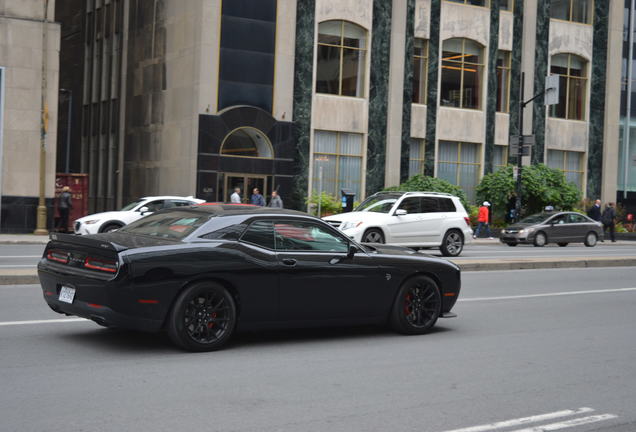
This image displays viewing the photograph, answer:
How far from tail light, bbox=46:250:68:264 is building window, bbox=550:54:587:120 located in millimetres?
39278

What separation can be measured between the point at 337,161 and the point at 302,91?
3532 mm

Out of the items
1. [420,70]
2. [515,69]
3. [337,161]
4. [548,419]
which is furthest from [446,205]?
[515,69]

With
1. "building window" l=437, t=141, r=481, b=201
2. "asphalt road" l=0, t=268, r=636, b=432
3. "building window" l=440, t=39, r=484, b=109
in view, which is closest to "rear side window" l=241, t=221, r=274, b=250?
"asphalt road" l=0, t=268, r=636, b=432

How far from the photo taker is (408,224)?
23.0 metres

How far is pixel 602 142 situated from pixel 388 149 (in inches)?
563

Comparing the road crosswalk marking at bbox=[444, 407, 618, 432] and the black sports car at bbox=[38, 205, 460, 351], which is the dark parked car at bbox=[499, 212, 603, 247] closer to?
the black sports car at bbox=[38, 205, 460, 351]

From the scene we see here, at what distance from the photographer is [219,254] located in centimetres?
811

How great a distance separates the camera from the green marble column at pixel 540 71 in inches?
1708

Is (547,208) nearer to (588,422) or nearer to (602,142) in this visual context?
(602,142)

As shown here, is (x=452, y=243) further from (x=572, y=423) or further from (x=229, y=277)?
(x=572, y=423)

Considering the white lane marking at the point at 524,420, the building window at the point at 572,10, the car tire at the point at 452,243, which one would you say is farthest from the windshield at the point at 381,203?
the building window at the point at 572,10

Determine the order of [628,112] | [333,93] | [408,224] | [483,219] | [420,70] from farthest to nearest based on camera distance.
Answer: [628,112] → [420,70] → [333,93] → [483,219] → [408,224]

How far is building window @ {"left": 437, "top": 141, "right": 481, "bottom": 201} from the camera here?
41.1 metres

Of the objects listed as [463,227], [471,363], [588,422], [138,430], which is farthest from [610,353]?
[463,227]
